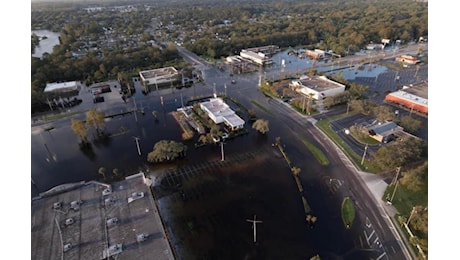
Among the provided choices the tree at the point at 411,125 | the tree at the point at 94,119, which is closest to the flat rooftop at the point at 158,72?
the tree at the point at 94,119

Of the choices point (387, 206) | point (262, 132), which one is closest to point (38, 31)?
point (262, 132)

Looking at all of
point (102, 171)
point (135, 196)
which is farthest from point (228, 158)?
point (102, 171)

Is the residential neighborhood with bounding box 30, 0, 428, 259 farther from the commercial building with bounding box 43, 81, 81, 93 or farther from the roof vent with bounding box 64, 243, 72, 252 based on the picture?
the commercial building with bounding box 43, 81, 81, 93

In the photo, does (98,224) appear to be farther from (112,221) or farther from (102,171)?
(102,171)

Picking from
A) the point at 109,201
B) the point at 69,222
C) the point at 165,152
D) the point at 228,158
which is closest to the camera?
the point at 69,222

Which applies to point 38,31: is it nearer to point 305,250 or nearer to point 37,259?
point 37,259

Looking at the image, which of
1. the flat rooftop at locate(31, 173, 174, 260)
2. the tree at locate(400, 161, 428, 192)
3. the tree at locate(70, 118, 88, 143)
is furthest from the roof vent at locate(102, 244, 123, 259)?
the tree at locate(400, 161, 428, 192)
